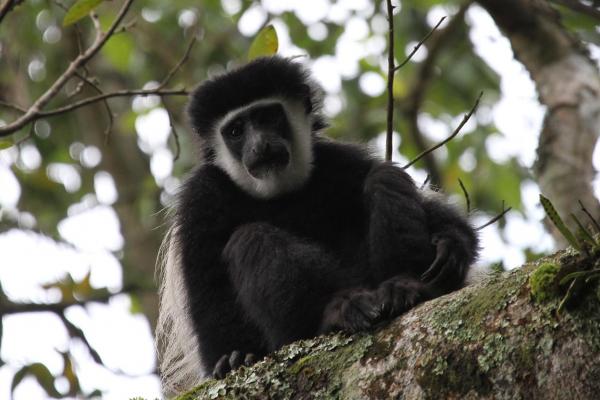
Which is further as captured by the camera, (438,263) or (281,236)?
(281,236)

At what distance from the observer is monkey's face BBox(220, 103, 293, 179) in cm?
361

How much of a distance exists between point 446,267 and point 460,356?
1016 millimetres

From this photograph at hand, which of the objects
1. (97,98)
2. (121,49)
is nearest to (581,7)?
(97,98)

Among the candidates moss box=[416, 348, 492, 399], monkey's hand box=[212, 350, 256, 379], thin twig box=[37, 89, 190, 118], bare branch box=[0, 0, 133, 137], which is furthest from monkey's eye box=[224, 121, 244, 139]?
moss box=[416, 348, 492, 399]

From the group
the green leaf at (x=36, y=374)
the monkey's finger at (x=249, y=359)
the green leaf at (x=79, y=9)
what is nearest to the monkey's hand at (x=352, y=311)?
the monkey's finger at (x=249, y=359)

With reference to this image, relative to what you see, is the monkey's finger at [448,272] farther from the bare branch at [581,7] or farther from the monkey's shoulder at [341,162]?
the bare branch at [581,7]

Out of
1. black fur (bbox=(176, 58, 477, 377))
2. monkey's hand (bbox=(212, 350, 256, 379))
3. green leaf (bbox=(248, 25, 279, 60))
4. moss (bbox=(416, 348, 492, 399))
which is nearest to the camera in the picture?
moss (bbox=(416, 348, 492, 399))

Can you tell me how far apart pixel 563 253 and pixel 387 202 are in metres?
1.11

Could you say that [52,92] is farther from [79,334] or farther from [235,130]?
[79,334]

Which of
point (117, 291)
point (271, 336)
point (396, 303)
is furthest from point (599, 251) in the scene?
point (117, 291)

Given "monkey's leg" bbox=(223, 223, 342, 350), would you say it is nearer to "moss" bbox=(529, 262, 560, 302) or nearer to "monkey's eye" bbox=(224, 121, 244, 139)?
"monkey's eye" bbox=(224, 121, 244, 139)

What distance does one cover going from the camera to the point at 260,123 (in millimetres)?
3820

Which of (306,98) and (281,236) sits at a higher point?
(306,98)

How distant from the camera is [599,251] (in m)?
1.76
